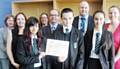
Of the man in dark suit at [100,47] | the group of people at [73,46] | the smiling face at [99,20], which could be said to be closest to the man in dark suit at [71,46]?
the group of people at [73,46]

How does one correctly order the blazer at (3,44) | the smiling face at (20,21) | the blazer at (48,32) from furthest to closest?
the blazer at (3,44) → the smiling face at (20,21) → the blazer at (48,32)

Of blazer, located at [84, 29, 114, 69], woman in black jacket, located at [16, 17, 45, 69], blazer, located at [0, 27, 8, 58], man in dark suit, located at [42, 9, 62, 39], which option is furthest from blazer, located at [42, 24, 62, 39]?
blazer, located at [0, 27, 8, 58]

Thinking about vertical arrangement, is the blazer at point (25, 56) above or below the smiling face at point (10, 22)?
below

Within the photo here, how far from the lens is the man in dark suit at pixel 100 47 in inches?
103

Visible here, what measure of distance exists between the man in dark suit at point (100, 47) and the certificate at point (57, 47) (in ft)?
0.85

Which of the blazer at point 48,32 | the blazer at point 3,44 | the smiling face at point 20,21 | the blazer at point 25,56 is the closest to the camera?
the blazer at point 25,56

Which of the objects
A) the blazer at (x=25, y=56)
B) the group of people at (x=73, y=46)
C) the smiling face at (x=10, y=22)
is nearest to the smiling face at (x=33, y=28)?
the group of people at (x=73, y=46)

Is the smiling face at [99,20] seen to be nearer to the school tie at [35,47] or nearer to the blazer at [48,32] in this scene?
the blazer at [48,32]

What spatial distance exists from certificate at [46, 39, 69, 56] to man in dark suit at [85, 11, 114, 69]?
259mm

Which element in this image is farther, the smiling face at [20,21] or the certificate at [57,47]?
the smiling face at [20,21]

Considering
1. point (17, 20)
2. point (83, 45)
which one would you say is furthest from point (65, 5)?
point (83, 45)

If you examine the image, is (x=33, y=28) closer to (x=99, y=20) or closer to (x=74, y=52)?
(x=74, y=52)

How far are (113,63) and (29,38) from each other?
35.9 inches

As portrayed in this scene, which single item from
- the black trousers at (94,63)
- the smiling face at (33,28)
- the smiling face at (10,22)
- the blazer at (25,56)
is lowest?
the black trousers at (94,63)
